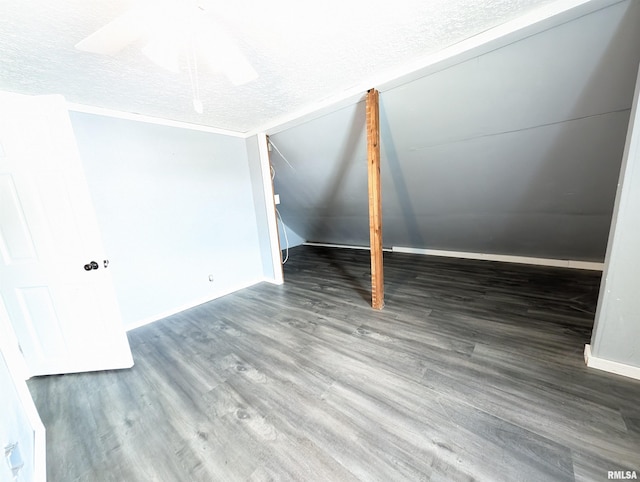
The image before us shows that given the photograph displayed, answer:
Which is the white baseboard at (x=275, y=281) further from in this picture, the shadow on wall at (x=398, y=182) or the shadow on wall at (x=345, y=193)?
the shadow on wall at (x=398, y=182)

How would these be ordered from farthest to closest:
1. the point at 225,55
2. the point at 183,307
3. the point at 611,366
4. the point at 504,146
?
the point at 183,307
the point at 504,146
the point at 611,366
the point at 225,55

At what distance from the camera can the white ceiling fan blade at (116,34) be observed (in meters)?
0.95

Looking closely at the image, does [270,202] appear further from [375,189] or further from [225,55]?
[225,55]

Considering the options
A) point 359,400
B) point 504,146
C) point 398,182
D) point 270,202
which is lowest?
point 359,400

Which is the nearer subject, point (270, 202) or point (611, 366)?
point (611, 366)

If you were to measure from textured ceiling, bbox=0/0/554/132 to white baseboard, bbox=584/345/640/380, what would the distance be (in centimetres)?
236

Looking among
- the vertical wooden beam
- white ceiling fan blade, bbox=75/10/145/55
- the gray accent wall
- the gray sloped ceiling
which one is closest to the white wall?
the gray sloped ceiling

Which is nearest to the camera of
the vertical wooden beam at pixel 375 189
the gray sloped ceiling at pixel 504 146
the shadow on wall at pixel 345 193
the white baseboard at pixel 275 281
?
the gray sloped ceiling at pixel 504 146

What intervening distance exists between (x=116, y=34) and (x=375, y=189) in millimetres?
2060

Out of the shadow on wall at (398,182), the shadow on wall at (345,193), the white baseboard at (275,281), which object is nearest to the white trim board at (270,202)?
the white baseboard at (275,281)

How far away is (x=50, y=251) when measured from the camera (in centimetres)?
182

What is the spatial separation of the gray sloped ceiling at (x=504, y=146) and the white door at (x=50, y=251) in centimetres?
232

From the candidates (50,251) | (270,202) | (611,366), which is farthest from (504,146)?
(50,251)

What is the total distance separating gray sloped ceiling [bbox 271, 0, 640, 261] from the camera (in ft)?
5.47
